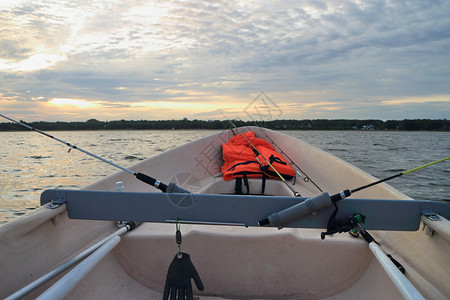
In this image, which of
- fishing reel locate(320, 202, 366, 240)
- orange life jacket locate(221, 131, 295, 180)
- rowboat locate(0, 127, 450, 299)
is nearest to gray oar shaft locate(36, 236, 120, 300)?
rowboat locate(0, 127, 450, 299)

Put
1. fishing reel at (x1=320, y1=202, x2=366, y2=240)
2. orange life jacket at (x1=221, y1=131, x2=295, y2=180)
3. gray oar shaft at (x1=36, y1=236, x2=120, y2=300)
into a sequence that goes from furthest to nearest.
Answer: orange life jacket at (x1=221, y1=131, x2=295, y2=180)
fishing reel at (x1=320, y1=202, x2=366, y2=240)
gray oar shaft at (x1=36, y1=236, x2=120, y2=300)

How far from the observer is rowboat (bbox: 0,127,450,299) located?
152cm

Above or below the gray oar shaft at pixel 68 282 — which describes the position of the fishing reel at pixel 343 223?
above

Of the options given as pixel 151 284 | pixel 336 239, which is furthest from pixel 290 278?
pixel 151 284

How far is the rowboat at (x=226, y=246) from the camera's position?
1.52 metres

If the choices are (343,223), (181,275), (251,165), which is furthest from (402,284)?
(251,165)

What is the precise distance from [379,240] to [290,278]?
83 centimetres

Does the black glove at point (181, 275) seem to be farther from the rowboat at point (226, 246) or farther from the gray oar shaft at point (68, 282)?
the gray oar shaft at point (68, 282)

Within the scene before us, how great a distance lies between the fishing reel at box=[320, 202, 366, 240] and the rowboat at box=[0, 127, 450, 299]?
1 centimetres

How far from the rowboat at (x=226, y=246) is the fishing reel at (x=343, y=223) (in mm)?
13

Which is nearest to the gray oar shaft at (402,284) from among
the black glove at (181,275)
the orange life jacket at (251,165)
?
the black glove at (181,275)

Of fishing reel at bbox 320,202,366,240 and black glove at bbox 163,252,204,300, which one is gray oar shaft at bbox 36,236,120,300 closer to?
black glove at bbox 163,252,204,300

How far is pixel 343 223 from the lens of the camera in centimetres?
153

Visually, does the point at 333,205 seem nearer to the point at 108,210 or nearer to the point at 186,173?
the point at 108,210
